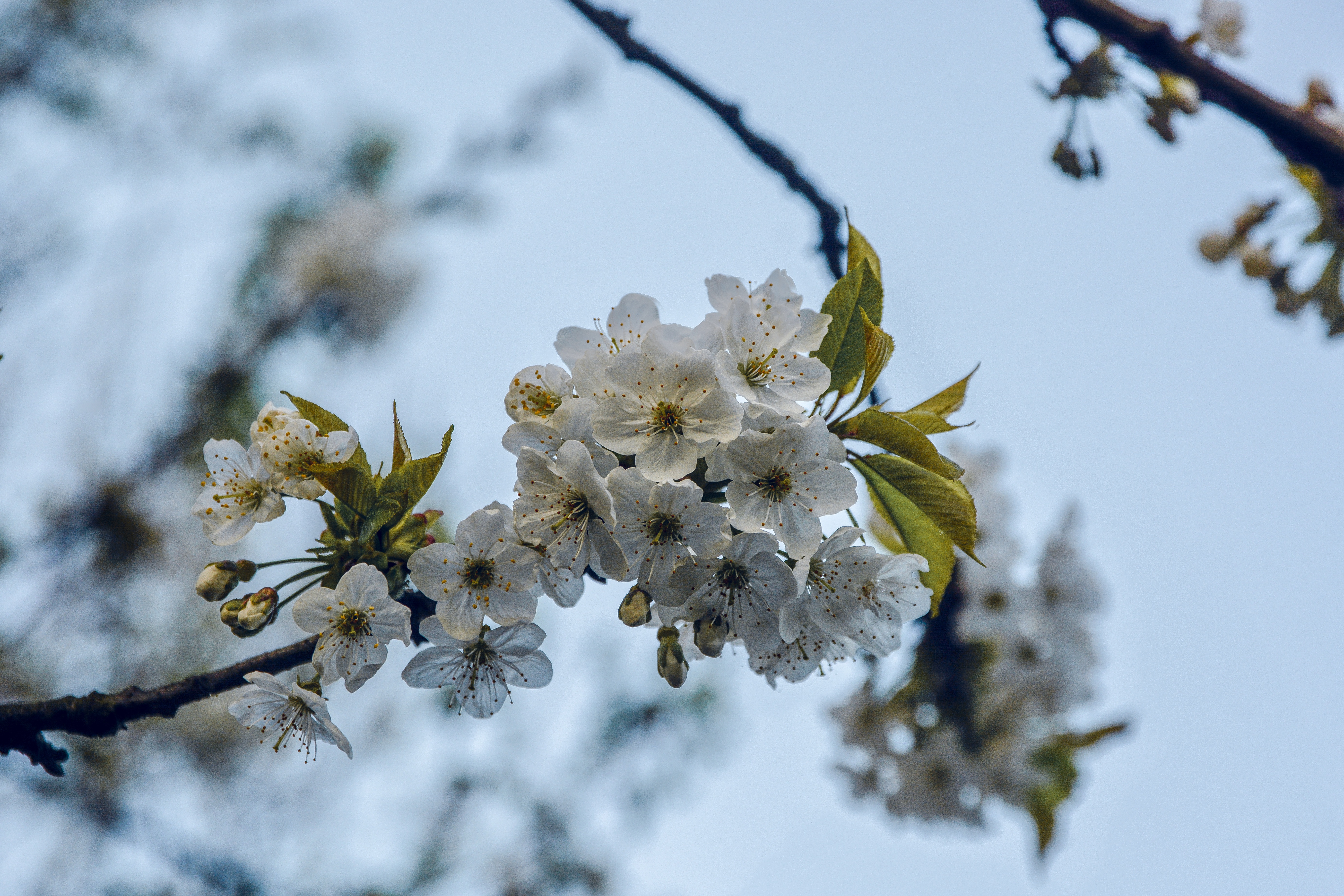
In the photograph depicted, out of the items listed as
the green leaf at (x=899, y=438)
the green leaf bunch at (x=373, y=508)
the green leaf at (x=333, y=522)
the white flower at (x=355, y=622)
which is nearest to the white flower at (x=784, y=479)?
the green leaf at (x=899, y=438)

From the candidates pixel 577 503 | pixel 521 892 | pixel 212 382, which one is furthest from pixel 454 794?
pixel 577 503

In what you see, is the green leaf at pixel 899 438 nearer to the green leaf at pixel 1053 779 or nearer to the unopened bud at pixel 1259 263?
the green leaf at pixel 1053 779

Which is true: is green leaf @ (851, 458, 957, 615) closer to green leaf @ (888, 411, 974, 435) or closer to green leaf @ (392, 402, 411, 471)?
green leaf @ (888, 411, 974, 435)

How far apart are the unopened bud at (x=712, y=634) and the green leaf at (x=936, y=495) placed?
13.7 inches

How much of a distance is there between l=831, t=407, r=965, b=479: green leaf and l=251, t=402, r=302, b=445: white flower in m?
0.86

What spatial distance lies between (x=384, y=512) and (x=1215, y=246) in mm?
3167

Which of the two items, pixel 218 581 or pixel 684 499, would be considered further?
pixel 218 581

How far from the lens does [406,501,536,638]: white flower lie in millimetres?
Result: 1123

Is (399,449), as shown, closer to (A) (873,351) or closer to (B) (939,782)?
(A) (873,351)

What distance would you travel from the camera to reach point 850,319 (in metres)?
1.21

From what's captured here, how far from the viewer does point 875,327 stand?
1.16m

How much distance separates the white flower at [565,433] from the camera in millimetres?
1139

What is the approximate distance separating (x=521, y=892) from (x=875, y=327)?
16.2 feet

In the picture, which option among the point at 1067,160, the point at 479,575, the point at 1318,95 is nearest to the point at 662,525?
the point at 479,575
